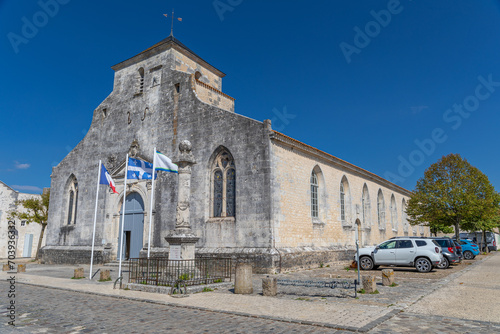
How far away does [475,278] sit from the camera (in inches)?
505

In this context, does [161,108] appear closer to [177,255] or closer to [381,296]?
[177,255]

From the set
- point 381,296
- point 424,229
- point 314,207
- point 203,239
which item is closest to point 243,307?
point 381,296

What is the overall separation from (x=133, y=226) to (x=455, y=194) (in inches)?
904

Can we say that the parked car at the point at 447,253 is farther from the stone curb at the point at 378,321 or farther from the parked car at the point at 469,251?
the stone curb at the point at 378,321

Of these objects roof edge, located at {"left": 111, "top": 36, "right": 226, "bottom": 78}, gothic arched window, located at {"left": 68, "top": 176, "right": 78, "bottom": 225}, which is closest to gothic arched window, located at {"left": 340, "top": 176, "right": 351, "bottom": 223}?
roof edge, located at {"left": 111, "top": 36, "right": 226, "bottom": 78}

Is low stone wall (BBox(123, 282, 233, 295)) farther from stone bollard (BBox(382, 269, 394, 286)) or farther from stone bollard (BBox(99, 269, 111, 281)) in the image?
stone bollard (BBox(382, 269, 394, 286))

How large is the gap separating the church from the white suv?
209 centimetres

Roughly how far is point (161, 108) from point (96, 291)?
11.6 m

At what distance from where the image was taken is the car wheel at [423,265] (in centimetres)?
1493

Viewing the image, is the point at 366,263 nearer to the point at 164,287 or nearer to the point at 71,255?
the point at 164,287

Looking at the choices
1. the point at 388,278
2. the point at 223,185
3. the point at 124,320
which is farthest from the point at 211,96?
the point at 124,320

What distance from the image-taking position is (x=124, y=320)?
6605mm

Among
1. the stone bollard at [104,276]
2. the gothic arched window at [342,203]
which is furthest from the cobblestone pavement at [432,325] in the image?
the gothic arched window at [342,203]

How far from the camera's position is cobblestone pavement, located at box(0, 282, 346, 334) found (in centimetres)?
588
